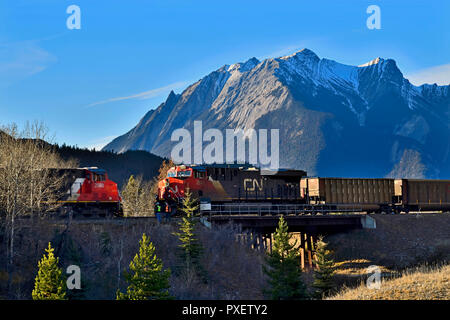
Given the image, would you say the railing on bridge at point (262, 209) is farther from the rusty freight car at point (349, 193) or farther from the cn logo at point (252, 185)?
the cn logo at point (252, 185)

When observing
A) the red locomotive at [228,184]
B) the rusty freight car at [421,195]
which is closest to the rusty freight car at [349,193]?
the rusty freight car at [421,195]

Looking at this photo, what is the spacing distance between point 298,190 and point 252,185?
7.27 m

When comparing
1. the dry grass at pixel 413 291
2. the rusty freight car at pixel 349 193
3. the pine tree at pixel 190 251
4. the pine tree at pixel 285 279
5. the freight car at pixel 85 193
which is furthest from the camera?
the rusty freight car at pixel 349 193

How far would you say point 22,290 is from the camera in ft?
91.3

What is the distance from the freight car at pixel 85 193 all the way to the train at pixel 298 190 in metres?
5.12

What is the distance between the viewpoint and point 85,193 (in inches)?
1479

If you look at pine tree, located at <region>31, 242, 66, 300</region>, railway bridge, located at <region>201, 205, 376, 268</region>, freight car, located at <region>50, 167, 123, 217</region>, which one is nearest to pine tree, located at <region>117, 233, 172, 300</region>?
pine tree, located at <region>31, 242, 66, 300</region>

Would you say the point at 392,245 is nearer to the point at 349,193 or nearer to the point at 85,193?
the point at 349,193

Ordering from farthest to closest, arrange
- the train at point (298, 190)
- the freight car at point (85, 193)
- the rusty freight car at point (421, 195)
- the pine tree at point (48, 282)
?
the rusty freight car at point (421, 195) < the train at point (298, 190) < the freight car at point (85, 193) < the pine tree at point (48, 282)

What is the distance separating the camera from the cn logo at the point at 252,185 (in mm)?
43625

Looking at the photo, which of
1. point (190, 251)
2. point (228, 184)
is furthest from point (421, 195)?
point (190, 251)

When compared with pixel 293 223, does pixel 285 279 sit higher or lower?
lower
